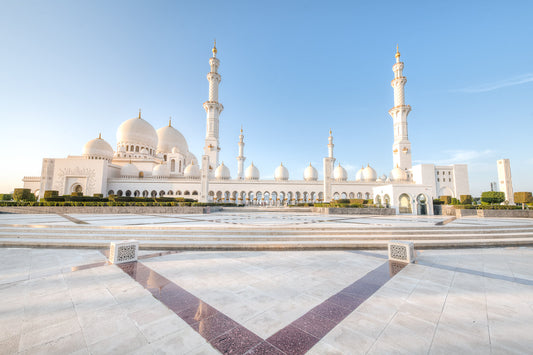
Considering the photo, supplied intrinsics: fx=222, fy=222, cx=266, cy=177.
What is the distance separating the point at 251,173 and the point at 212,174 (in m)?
6.10

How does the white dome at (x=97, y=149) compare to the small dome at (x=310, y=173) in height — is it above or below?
above

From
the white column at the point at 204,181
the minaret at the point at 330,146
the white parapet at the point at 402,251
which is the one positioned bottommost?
the white parapet at the point at 402,251

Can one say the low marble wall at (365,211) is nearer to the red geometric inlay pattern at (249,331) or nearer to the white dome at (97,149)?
the red geometric inlay pattern at (249,331)

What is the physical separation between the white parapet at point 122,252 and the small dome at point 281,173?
3081 cm

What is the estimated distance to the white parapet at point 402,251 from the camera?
4.74m

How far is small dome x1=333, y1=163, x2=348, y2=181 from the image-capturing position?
36062 millimetres

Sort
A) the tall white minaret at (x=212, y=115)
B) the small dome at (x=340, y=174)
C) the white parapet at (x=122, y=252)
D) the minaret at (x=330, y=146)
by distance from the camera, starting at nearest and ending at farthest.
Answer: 1. the white parapet at (x=122, y=252)
2. the tall white minaret at (x=212, y=115)
3. the small dome at (x=340, y=174)
4. the minaret at (x=330, y=146)

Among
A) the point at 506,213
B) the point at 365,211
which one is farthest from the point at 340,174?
the point at 506,213

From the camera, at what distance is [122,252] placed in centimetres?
457

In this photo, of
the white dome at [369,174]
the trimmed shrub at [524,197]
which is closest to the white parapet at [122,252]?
the trimmed shrub at [524,197]

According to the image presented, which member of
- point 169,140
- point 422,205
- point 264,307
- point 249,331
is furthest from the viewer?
point 169,140

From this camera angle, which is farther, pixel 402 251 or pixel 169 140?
pixel 169 140

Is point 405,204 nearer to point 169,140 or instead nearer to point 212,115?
point 212,115

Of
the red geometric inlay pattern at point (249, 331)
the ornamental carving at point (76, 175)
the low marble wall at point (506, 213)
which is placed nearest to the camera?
the red geometric inlay pattern at point (249, 331)
